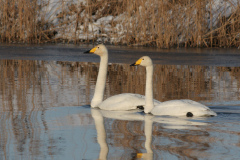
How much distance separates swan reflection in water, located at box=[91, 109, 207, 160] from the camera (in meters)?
4.00

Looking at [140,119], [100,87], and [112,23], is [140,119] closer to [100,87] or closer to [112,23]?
[100,87]

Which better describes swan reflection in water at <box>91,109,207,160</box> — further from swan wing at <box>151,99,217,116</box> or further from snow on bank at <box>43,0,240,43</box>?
snow on bank at <box>43,0,240,43</box>

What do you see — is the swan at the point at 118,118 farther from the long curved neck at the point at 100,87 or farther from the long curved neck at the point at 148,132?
the long curved neck at the point at 100,87

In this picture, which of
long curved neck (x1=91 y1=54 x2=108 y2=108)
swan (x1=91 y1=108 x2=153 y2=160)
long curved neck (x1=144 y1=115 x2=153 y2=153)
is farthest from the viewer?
long curved neck (x1=91 y1=54 x2=108 y2=108)

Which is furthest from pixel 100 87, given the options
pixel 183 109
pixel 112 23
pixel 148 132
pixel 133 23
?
pixel 112 23

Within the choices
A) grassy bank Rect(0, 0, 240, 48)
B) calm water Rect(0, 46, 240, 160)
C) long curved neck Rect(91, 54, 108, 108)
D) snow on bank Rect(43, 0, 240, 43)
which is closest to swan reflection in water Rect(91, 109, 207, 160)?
calm water Rect(0, 46, 240, 160)

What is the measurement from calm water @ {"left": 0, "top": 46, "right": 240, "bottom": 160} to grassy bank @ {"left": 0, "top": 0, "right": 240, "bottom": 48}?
14.1 feet

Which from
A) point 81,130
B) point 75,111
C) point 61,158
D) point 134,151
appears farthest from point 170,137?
point 75,111

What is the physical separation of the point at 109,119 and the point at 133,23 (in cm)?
1105

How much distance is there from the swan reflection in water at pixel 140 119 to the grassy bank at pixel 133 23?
9.98 metres

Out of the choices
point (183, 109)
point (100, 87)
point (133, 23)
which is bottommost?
point (183, 109)

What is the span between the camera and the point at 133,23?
1638 cm

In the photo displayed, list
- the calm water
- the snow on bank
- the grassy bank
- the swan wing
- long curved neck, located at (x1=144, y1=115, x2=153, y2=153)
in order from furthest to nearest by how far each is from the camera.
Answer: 1. the snow on bank
2. the grassy bank
3. the swan wing
4. long curved neck, located at (x1=144, y1=115, x2=153, y2=153)
5. the calm water

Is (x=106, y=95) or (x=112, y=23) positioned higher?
(x=112, y=23)
